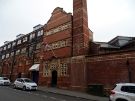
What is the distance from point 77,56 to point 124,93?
18.2 metres

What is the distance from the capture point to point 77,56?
101 feet

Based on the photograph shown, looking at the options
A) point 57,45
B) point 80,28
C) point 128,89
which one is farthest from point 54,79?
point 128,89

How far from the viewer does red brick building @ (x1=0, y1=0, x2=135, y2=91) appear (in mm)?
25169

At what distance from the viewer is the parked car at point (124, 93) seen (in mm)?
12352

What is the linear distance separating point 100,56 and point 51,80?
36.4 feet

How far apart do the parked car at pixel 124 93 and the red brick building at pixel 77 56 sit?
10.7m

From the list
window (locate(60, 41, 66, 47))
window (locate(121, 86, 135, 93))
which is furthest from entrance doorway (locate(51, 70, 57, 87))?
window (locate(121, 86, 135, 93))

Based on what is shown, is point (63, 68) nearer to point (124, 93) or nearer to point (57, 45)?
point (57, 45)

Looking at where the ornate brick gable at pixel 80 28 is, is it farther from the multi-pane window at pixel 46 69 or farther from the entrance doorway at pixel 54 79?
the multi-pane window at pixel 46 69

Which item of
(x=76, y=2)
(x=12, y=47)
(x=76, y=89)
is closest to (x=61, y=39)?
(x=76, y=2)

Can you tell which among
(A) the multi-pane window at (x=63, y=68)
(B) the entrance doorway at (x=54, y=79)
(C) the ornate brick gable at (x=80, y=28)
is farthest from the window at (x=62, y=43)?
(B) the entrance doorway at (x=54, y=79)

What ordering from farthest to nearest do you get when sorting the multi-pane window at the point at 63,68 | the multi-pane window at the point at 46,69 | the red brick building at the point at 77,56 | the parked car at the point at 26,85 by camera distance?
the multi-pane window at the point at 46,69
the multi-pane window at the point at 63,68
the parked car at the point at 26,85
the red brick building at the point at 77,56

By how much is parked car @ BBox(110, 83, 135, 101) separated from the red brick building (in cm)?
1068

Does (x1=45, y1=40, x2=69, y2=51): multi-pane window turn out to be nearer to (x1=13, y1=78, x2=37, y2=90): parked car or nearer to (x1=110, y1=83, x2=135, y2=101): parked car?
(x1=13, y1=78, x2=37, y2=90): parked car
